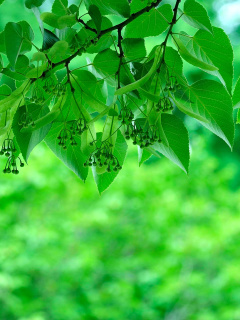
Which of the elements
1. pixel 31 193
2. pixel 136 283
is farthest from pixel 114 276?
pixel 31 193

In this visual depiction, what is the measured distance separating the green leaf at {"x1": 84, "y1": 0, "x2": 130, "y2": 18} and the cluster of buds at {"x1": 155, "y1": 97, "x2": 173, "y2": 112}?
0.09 m

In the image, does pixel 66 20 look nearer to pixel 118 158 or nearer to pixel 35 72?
pixel 35 72

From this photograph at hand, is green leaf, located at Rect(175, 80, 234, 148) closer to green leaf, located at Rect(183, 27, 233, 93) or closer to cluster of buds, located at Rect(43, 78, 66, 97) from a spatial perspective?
green leaf, located at Rect(183, 27, 233, 93)

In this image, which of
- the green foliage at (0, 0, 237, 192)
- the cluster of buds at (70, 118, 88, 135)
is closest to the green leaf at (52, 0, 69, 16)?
the green foliage at (0, 0, 237, 192)

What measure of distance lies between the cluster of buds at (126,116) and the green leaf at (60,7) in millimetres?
113

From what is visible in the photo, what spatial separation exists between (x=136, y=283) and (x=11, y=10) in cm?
245

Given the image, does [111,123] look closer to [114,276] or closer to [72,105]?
[72,105]

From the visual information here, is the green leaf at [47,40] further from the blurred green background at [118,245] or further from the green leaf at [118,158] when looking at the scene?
the blurred green background at [118,245]

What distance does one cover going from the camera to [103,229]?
12.9ft

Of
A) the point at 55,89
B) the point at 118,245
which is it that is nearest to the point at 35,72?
the point at 55,89

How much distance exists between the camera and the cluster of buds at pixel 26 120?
1.44ft

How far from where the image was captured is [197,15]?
1.54 feet

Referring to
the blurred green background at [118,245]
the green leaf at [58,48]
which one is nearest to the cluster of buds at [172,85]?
the green leaf at [58,48]

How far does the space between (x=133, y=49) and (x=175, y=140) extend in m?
0.10
